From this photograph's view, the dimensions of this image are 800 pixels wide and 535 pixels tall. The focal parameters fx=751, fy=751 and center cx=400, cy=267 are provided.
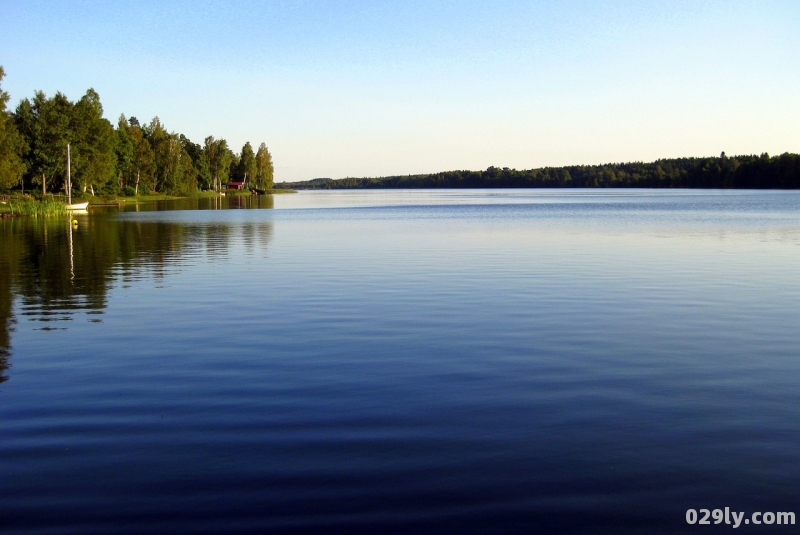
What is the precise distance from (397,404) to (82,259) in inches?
896

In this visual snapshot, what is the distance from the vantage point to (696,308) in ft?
54.7

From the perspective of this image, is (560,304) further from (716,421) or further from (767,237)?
(767,237)

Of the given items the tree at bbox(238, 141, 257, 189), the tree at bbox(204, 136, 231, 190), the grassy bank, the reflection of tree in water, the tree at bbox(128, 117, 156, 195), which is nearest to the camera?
the reflection of tree in water

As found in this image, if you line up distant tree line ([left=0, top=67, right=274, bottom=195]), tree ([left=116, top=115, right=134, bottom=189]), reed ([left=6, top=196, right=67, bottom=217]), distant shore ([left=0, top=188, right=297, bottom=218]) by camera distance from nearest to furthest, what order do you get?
reed ([left=6, top=196, right=67, bottom=217]) < distant shore ([left=0, top=188, right=297, bottom=218]) < distant tree line ([left=0, top=67, right=274, bottom=195]) < tree ([left=116, top=115, right=134, bottom=189])

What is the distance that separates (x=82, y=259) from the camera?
2847cm

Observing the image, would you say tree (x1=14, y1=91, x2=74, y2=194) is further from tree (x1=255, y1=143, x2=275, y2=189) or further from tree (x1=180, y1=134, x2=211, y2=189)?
tree (x1=255, y1=143, x2=275, y2=189)

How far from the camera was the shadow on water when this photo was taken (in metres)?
17.0

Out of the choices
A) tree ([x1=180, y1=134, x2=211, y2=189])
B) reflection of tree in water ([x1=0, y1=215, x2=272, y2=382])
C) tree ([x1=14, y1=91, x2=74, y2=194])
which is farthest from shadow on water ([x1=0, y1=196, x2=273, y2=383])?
tree ([x1=180, y1=134, x2=211, y2=189])

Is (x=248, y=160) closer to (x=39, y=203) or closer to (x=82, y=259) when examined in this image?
A: (x=39, y=203)

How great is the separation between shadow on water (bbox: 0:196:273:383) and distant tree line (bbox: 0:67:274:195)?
2667 centimetres

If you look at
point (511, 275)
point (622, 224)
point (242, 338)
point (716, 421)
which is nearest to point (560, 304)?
point (511, 275)

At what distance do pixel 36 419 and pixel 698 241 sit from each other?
33.3 metres

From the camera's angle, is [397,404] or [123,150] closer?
[397,404]

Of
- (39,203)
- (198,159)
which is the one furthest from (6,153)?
(198,159)
